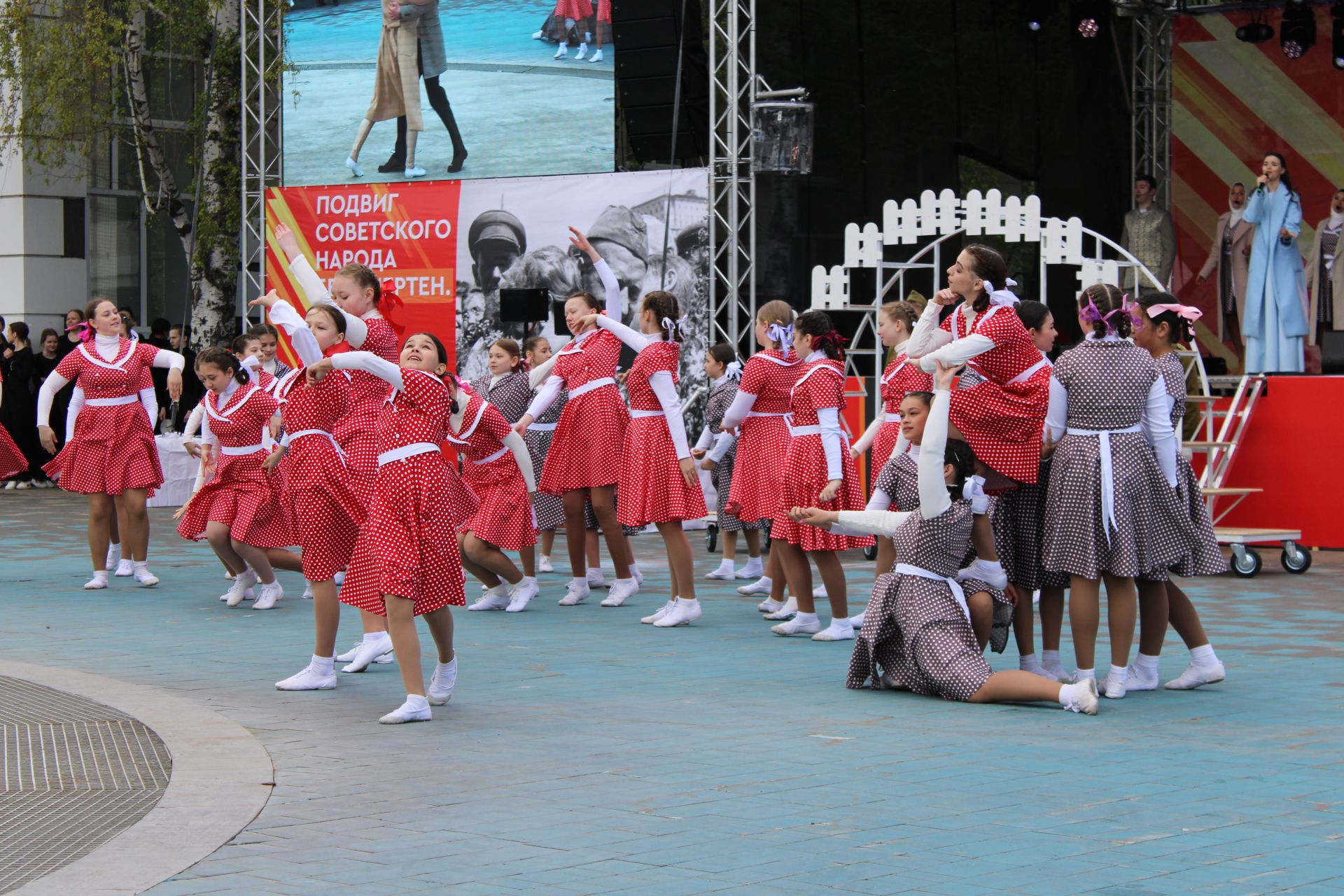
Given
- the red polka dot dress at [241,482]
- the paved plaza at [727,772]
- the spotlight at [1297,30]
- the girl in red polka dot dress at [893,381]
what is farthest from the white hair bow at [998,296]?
the spotlight at [1297,30]

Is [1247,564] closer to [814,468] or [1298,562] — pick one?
[1298,562]

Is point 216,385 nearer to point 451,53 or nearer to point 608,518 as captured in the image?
point 608,518

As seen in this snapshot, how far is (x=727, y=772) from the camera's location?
19.4 ft

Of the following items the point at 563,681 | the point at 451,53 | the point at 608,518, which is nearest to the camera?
the point at 563,681

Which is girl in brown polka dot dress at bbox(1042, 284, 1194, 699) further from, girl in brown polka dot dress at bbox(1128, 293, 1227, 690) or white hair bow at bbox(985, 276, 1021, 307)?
white hair bow at bbox(985, 276, 1021, 307)

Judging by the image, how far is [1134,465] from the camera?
7211 millimetres

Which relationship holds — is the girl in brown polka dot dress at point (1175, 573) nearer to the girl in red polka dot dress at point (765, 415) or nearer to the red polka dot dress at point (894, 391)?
the red polka dot dress at point (894, 391)

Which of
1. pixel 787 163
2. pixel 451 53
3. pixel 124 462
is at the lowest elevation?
pixel 124 462

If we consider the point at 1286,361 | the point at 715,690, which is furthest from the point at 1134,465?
the point at 1286,361

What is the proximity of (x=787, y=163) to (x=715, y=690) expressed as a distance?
9598 millimetres

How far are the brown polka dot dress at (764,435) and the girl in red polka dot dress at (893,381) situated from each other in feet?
1.52

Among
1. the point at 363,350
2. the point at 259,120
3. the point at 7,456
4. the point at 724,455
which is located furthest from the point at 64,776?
the point at 259,120

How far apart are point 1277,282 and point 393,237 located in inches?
372

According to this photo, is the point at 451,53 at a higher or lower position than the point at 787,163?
higher
